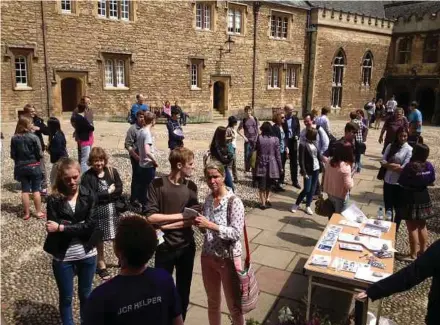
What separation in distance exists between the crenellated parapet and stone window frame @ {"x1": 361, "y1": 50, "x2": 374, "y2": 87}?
70.8 inches

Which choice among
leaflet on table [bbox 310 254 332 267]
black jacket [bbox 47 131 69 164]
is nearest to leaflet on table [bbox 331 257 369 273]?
leaflet on table [bbox 310 254 332 267]

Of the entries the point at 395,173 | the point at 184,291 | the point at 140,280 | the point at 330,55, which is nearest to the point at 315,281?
the point at 184,291

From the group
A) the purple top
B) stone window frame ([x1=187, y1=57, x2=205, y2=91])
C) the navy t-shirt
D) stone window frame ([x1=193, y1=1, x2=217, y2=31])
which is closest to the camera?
the navy t-shirt

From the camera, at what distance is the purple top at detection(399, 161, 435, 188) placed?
4980mm

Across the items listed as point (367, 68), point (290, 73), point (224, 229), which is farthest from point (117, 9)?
point (367, 68)

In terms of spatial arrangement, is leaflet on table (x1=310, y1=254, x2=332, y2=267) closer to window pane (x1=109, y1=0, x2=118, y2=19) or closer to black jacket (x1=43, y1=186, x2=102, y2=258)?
black jacket (x1=43, y1=186, x2=102, y2=258)

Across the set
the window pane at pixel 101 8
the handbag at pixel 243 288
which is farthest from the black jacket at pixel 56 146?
the window pane at pixel 101 8

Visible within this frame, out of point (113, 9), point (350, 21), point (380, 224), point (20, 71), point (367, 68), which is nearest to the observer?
point (380, 224)

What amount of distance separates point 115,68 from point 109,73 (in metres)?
0.40

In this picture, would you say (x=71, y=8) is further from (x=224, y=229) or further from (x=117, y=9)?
(x=224, y=229)

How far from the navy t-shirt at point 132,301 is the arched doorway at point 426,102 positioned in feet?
102

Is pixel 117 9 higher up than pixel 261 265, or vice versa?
pixel 117 9

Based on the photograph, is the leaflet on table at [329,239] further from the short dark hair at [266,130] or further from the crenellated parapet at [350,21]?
the crenellated parapet at [350,21]

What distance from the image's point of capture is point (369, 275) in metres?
3.29
